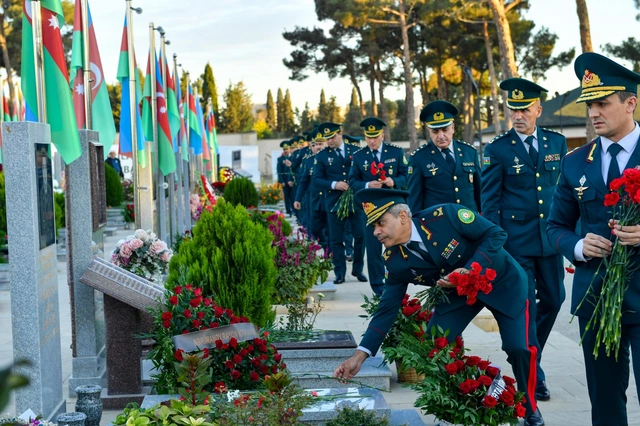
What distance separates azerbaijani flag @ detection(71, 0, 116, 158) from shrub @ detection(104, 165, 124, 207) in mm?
19550

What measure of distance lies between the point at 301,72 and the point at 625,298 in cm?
5254

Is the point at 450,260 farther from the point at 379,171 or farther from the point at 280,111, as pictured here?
the point at 280,111

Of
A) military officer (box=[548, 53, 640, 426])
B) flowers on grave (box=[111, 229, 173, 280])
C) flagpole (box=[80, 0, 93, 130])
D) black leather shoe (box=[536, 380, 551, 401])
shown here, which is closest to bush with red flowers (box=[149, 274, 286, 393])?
black leather shoe (box=[536, 380, 551, 401])

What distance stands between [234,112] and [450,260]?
84359 mm

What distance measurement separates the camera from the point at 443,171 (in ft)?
27.3

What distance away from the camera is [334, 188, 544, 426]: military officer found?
469 centimetres

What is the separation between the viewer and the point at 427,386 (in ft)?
15.1

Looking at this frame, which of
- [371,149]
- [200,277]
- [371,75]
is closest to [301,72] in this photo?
[371,75]

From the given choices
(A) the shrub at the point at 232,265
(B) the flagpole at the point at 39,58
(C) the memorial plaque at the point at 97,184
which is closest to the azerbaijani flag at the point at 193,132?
(C) the memorial plaque at the point at 97,184

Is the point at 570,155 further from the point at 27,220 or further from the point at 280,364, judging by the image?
the point at 27,220

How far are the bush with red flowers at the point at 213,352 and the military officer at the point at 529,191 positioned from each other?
193 centimetres

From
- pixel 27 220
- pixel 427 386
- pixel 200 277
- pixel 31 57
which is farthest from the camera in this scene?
pixel 200 277

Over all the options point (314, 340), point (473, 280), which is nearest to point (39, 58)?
point (314, 340)

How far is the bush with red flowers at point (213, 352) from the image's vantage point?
5.50 meters
